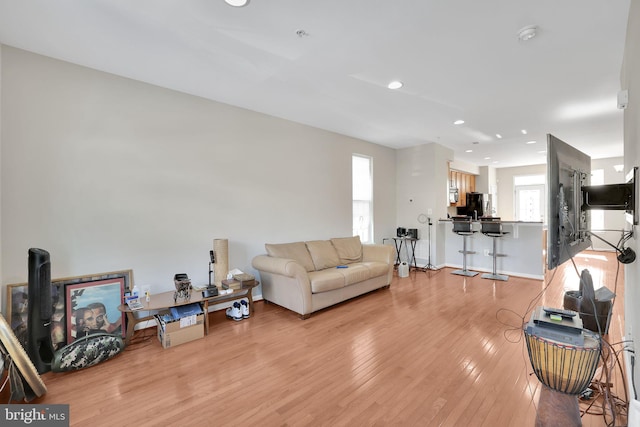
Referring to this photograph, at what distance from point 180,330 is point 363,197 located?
159 inches

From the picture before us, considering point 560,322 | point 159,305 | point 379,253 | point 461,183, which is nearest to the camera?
point 560,322

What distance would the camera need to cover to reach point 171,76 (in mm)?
2895

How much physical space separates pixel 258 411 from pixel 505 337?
246cm

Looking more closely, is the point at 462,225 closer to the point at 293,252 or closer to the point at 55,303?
the point at 293,252

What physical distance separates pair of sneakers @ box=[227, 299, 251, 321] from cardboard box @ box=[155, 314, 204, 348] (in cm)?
48

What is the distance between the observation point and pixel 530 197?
8.94 meters

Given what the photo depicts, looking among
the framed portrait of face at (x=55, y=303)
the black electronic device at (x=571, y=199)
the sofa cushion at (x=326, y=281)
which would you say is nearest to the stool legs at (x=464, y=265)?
the sofa cushion at (x=326, y=281)

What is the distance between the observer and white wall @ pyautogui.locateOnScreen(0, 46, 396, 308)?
2.41 meters

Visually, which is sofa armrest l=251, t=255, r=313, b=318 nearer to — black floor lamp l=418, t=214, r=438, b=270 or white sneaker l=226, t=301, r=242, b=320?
white sneaker l=226, t=301, r=242, b=320

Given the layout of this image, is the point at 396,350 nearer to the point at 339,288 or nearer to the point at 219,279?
the point at 339,288

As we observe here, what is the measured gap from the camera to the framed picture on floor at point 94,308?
2.56m

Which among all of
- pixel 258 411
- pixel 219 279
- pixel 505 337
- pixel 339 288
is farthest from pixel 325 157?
pixel 258 411

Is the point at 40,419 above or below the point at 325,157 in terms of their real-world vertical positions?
below

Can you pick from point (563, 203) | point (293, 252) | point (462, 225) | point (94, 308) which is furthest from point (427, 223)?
point (94, 308)
